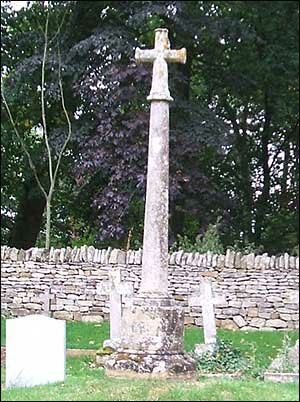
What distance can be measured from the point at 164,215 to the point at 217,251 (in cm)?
597

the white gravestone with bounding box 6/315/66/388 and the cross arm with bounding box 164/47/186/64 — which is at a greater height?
the cross arm with bounding box 164/47/186/64

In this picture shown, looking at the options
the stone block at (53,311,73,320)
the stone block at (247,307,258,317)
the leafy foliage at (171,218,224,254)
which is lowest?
the stone block at (53,311,73,320)

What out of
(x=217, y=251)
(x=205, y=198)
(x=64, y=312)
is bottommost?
(x=64, y=312)

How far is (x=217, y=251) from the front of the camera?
14.3 metres

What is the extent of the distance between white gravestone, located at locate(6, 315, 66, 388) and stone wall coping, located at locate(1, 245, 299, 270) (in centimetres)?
566

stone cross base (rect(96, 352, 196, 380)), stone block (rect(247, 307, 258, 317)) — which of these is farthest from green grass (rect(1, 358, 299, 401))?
stone block (rect(247, 307, 258, 317))

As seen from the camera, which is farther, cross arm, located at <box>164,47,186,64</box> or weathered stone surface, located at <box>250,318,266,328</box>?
weathered stone surface, located at <box>250,318,266,328</box>

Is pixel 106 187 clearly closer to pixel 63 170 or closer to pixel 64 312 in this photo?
pixel 63 170

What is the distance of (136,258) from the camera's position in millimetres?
13953

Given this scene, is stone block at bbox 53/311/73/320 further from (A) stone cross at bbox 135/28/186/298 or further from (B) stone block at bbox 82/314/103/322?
(A) stone cross at bbox 135/28/186/298

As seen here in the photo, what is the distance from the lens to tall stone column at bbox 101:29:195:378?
7953 mm

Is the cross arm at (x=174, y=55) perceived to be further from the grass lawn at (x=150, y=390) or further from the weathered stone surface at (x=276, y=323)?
the weathered stone surface at (x=276, y=323)

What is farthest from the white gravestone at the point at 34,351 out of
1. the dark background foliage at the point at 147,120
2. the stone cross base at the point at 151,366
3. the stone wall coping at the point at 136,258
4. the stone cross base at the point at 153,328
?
the dark background foliage at the point at 147,120

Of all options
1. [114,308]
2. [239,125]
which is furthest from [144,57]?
[239,125]
